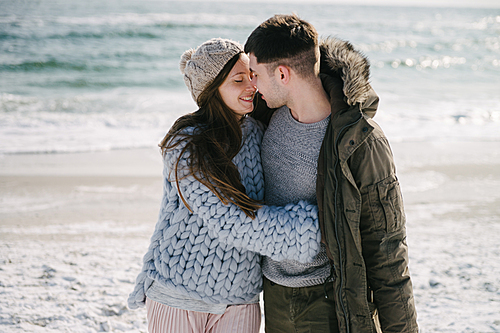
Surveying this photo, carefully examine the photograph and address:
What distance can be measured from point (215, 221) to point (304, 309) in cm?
63

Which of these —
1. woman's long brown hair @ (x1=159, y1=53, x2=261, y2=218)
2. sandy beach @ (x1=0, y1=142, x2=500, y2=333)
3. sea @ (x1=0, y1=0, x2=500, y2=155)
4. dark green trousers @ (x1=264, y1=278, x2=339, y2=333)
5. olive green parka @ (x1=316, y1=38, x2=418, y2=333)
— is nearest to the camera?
olive green parka @ (x1=316, y1=38, x2=418, y2=333)

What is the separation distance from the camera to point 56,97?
12516 millimetres

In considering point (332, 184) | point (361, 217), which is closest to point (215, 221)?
point (332, 184)

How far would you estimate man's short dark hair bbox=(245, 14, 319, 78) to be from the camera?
2057 mm

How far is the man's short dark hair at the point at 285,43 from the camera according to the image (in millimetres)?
2057

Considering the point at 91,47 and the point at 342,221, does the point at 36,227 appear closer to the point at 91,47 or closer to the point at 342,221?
the point at 342,221

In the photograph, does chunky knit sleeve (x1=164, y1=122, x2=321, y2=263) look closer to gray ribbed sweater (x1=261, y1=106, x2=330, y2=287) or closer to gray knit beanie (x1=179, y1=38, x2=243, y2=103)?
gray ribbed sweater (x1=261, y1=106, x2=330, y2=287)

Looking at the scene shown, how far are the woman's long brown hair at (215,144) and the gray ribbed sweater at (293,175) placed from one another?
204 mm

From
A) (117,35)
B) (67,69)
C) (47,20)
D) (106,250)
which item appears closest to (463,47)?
(117,35)

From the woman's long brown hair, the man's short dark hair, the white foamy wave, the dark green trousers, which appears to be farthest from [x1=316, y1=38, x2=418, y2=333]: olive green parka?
the white foamy wave

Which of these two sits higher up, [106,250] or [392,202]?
[392,202]

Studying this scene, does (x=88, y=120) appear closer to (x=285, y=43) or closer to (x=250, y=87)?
(x=250, y=87)

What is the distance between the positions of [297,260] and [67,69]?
1605 cm

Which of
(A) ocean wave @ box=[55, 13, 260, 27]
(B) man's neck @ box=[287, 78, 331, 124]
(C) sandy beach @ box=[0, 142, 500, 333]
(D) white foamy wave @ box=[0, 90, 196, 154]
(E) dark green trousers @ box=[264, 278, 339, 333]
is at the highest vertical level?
(B) man's neck @ box=[287, 78, 331, 124]
